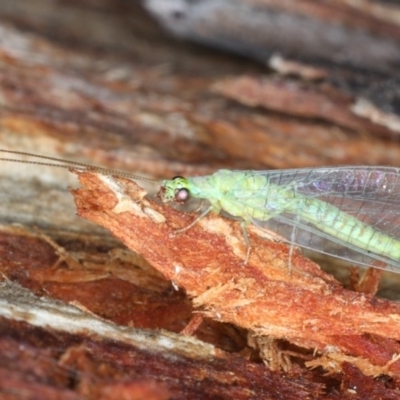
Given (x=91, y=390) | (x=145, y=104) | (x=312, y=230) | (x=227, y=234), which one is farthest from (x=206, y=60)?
(x=91, y=390)

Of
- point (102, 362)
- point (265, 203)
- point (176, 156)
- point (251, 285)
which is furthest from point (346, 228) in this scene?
point (102, 362)

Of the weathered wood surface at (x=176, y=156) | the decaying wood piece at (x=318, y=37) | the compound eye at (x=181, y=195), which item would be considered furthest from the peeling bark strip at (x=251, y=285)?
the decaying wood piece at (x=318, y=37)

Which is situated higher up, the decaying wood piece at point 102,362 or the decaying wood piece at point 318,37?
the decaying wood piece at point 318,37

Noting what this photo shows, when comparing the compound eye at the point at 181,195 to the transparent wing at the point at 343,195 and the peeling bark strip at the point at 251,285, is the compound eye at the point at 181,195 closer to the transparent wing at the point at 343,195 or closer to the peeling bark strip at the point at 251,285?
the transparent wing at the point at 343,195

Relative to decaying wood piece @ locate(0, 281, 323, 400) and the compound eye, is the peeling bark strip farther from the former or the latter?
the compound eye

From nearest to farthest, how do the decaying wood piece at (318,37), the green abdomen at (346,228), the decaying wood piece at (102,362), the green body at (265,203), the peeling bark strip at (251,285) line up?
1. the decaying wood piece at (102,362)
2. the peeling bark strip at (251,285)
3. the green abdomen at (346,228)
4. the green body at (265,203)
5. the decaying wood piece at (318,37)
